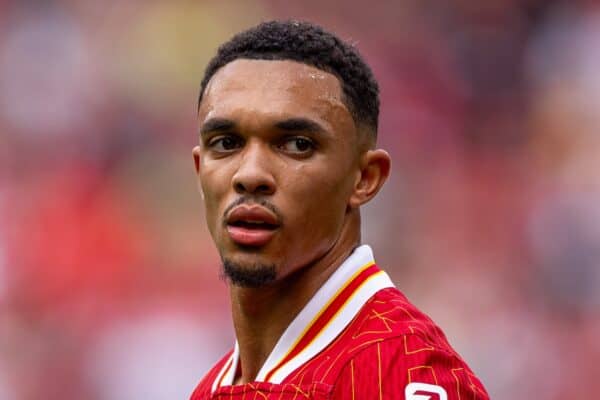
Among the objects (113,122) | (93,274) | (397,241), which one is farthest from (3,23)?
(397,241)

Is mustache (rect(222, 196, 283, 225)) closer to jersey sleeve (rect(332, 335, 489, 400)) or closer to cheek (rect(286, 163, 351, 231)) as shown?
cheek (rect(286, 163, 351, 231))

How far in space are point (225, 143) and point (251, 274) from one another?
1.09 ft

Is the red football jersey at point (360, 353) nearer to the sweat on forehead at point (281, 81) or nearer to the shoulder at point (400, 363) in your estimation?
the shoulder at point (400, 363)

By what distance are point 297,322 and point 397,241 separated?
4198mm

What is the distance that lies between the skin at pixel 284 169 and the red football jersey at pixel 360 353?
0.07 metres

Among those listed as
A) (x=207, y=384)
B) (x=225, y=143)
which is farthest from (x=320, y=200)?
(x=207, y=384)

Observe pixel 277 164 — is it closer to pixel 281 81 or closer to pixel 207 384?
pixel 281 81

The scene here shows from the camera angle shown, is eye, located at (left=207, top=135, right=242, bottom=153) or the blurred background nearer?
eye, located at (left=207, top=135, right=242, bottom=153)

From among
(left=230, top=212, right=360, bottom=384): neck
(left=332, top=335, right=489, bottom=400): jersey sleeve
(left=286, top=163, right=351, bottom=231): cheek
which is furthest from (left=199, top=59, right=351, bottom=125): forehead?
(left=332, top=335, right=489, bottom=400): jersey sleeve

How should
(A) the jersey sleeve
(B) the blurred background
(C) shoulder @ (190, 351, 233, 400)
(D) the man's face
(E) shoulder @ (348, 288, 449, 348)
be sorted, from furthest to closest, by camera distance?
(B) the blurred background
(C) shoulder @ (190, 351, 233, 400)
(D) the man's face
(E) shoulder @ (348, 288, 449, 348)
(A) the jersey sleeve

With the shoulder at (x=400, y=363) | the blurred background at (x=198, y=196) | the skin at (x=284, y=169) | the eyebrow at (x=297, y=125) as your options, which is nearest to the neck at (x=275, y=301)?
the skin at (x=284, y=169)

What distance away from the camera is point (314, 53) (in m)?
2.79

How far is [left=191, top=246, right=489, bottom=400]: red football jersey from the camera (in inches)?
96.8

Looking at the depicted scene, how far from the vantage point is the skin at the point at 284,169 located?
8.79ft
